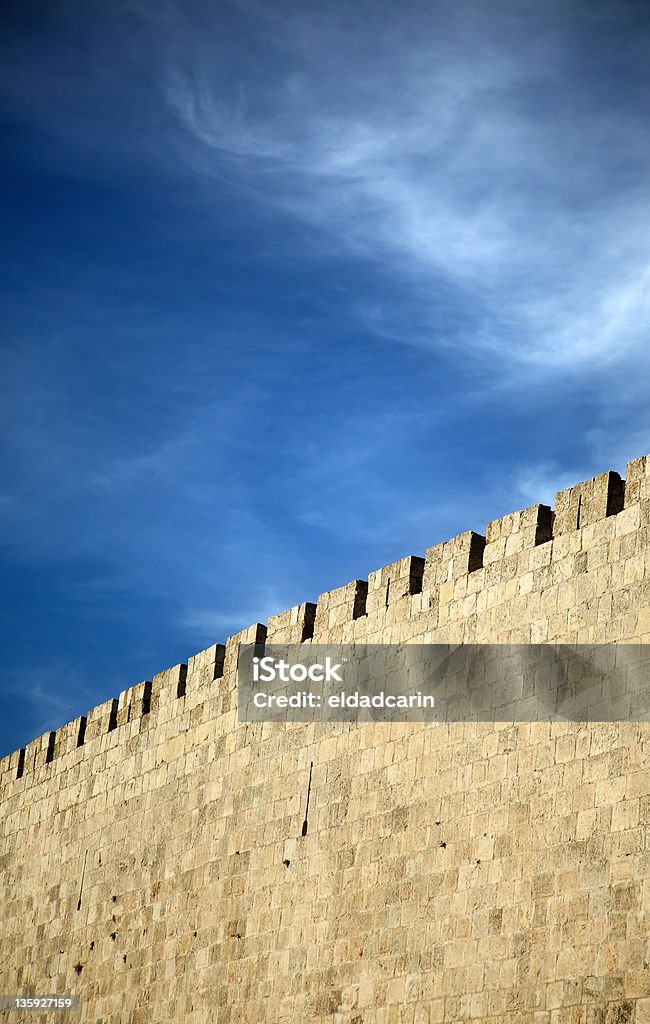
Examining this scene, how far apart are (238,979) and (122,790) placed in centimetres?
350

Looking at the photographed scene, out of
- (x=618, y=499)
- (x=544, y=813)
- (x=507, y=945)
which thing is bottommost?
(x=507, y=945)

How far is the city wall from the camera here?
968cm

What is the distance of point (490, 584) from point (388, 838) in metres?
2.08

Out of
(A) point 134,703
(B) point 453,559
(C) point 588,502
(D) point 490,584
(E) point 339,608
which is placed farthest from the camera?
(A) point 134,703

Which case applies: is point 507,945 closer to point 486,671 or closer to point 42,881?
point 486,671

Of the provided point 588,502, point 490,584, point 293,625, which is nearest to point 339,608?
point 293,625

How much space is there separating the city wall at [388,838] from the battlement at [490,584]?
2cm

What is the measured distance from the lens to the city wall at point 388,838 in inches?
381

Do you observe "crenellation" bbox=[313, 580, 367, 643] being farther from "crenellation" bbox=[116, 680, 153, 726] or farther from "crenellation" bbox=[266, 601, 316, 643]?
"crenellation" bbox=[116, 680, 153, 726]

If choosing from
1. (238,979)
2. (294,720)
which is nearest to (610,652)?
(294,720)

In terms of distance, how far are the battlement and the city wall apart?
0.06ft

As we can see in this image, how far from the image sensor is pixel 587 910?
9.49 metres

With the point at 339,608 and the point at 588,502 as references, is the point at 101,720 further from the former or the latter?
the point at 588,502

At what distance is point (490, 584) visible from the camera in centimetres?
1133
